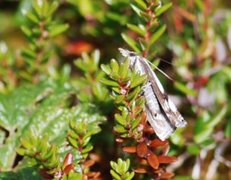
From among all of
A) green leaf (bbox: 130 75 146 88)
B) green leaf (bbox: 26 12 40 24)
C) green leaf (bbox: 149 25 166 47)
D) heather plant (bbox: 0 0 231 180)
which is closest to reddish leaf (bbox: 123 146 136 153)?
heather plant (bbox: 0 0 231 180)

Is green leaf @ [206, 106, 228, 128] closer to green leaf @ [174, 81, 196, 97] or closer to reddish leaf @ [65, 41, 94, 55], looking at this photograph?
green leaf @ [174, 81, 196, 97]

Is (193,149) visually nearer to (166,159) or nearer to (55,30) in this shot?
(166,159)

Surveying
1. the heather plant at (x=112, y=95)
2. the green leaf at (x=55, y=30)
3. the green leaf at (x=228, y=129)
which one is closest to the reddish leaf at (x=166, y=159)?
the heather plant at (x=112, y=95)

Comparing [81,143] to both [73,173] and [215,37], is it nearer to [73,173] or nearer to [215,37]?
[73,173]

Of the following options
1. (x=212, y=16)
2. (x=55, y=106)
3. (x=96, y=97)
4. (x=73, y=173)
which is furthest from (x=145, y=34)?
(x=212, y=16)

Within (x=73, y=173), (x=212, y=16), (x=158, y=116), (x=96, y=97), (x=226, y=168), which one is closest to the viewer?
(x=73, y=173)

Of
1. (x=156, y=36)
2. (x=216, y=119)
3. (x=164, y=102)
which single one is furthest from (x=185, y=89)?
(x=164, y=102)
